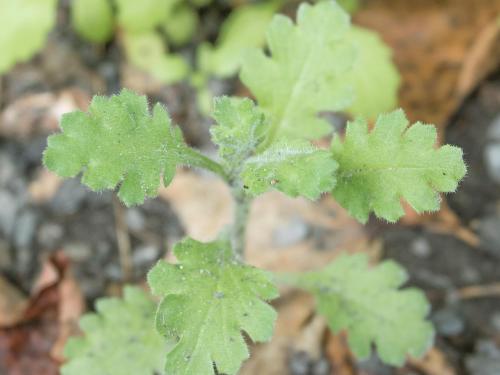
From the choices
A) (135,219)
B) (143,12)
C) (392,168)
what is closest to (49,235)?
(135,219)

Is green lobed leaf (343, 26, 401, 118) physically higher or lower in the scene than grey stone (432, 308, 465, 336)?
A: higher

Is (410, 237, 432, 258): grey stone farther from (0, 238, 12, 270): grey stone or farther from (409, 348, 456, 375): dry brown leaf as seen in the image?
(0, 238, 12, 270): grey stone

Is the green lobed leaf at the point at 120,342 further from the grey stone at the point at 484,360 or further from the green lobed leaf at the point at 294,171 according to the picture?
the grey stone at the point at 484,360

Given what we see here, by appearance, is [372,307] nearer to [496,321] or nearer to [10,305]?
[496,321]

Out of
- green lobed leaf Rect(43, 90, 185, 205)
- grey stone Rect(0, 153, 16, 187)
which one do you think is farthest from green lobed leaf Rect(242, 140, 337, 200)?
grey stone Rect(0, 153, 16, 187)

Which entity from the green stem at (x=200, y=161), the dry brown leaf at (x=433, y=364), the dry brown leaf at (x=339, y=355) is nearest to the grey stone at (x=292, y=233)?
the dry brown leaf at (x=339, y=355)

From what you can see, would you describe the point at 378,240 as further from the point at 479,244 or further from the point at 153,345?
the point at 153,345

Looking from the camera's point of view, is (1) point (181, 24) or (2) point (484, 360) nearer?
(2) point (484, 360)
